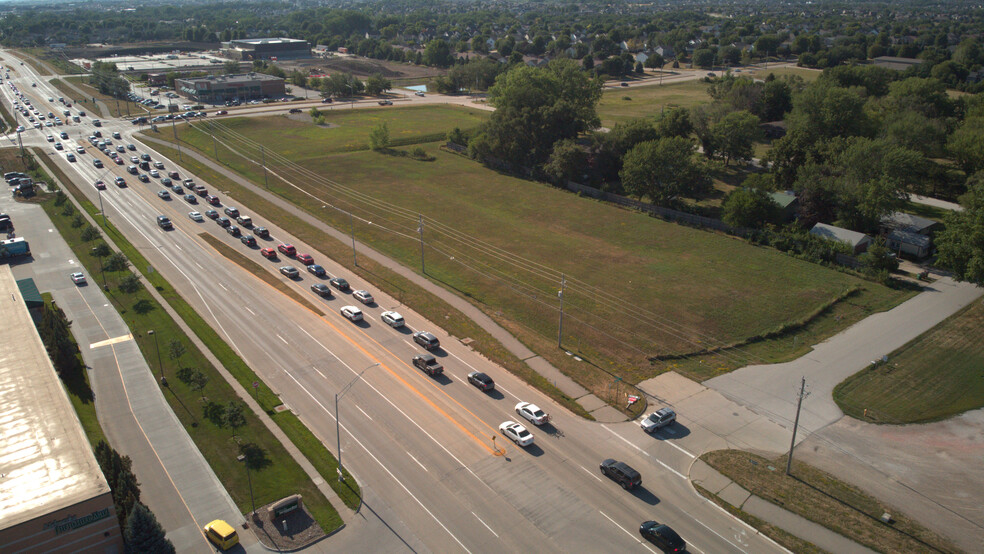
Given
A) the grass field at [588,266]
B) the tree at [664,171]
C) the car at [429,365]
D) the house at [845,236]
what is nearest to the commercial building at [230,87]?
the grass field at [588,266]

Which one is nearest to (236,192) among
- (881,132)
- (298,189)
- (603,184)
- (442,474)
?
(298,189)

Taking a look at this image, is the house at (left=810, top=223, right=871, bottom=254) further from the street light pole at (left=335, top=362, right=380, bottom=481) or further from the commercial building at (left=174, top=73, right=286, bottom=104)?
the commercial building at (left=174, top=73, right=286, bottom=104)

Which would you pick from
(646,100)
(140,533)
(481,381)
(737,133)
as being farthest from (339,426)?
(646,100)

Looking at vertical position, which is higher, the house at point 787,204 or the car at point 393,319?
the house at point 787,204

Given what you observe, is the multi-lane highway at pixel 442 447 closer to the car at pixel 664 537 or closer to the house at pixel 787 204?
the car at pixel 664 537

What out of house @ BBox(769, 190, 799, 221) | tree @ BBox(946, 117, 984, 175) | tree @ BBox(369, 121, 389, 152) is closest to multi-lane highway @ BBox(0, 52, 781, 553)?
house @ BBox(769, 190, 799, 221)
